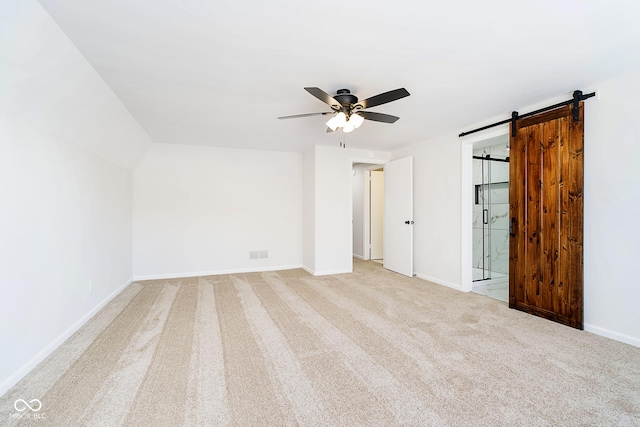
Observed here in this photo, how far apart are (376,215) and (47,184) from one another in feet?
19.4

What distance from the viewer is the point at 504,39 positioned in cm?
203

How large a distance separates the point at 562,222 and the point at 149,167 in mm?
5922

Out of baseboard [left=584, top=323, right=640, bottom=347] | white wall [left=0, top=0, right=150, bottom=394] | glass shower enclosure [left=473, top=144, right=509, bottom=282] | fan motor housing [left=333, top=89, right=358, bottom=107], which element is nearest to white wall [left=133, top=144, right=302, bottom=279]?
white wall [left=0, top=0, right=150, bottom=394]

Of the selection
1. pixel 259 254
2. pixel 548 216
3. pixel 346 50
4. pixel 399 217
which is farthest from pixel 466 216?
pixel 259 254

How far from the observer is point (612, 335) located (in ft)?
8.61

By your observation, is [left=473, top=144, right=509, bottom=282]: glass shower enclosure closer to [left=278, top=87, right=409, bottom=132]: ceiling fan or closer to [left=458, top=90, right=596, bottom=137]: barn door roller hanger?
[left=458, top=90, right=596, bottom=137]: barn door roller hanger

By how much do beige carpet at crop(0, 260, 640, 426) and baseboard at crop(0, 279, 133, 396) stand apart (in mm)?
60

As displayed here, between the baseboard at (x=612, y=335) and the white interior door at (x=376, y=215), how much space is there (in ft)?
14.3

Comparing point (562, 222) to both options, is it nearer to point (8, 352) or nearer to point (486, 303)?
point (486, 303)

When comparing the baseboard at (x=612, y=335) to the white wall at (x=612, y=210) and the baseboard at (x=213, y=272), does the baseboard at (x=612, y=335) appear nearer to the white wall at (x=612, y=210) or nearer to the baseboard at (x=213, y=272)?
the white wall at (x=612, y=210)

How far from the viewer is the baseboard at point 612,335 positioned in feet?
8.19

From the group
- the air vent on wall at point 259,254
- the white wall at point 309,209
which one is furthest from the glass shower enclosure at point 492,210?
the air vent on wall at point 259,254

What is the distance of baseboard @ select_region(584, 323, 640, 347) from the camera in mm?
2496

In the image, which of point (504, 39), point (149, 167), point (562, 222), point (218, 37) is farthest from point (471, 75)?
point (149, 167)
